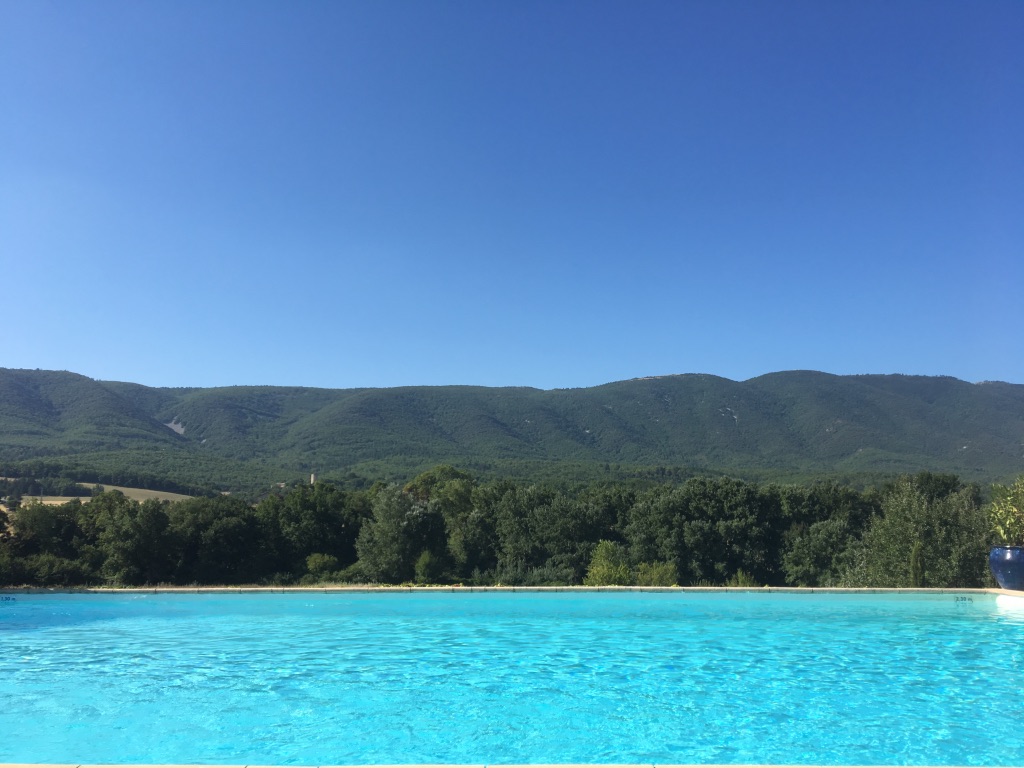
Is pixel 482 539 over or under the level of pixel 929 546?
under

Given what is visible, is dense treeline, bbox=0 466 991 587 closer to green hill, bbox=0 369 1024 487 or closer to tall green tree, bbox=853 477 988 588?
tall green tree, bbox=853 477 988 588

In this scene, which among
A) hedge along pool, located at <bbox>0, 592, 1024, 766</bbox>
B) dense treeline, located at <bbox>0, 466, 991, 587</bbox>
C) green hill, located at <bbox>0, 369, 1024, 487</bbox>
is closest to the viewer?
hedge along pool, located at <bbox>0, 592, 1024, 766</bbox>

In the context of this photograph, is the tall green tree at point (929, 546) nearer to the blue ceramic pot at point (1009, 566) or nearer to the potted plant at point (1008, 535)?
the potted plant at point (1008, 535)

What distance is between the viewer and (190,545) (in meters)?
18.8

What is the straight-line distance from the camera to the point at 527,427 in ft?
305

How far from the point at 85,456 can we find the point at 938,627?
63532mm

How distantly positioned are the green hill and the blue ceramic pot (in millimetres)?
47770

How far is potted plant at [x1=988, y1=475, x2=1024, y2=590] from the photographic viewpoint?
41.7ft

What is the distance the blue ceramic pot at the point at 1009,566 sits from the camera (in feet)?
41.4

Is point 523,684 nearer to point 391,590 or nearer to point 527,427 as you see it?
point 391,590

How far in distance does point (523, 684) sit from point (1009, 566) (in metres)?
9.50

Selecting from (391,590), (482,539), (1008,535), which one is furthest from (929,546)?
(391,590)

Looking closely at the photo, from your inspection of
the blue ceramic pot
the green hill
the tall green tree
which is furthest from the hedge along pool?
the green hill

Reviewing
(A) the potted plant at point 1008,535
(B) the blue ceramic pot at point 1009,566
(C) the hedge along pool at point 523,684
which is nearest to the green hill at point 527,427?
(A) the potted plant at point 1008,535
